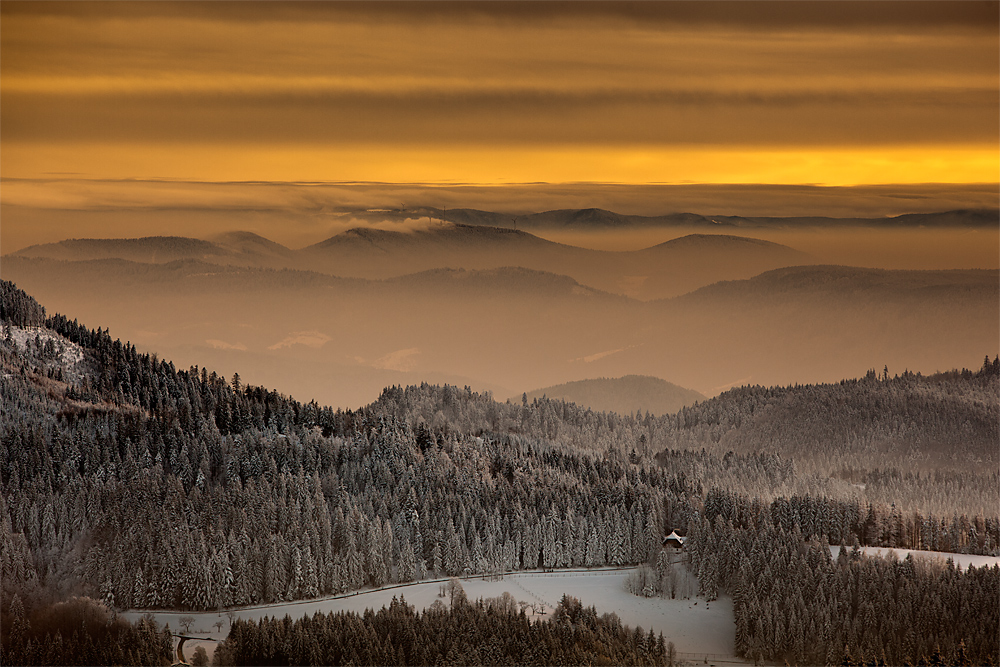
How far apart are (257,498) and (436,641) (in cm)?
3609

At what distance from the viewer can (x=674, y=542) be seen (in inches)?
6004

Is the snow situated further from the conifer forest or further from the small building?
the small building

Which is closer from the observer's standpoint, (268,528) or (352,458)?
(268,528)

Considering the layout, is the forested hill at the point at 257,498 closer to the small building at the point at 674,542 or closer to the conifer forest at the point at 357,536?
the conifer forest at the point at 357,536

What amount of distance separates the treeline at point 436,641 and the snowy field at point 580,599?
234 inches

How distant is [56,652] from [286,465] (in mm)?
45320

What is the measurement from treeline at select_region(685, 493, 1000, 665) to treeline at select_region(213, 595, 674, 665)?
38.0 feet

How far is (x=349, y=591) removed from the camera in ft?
433

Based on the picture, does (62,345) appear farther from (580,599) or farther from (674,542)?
(674,542)

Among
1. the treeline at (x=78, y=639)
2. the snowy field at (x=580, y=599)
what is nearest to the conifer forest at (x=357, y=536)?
the treeline at (x=78, y=639)

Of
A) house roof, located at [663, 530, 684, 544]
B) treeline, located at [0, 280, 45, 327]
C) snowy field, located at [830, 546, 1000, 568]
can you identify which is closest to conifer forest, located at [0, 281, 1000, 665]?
treeline, located at [0, 280, 45, 327]

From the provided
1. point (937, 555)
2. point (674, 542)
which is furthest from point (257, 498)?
point (937, 555)

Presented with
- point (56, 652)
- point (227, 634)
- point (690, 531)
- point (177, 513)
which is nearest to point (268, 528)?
point (177, 513)

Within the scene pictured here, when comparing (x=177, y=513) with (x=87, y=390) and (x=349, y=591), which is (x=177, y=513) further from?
(x=87, y=390)
